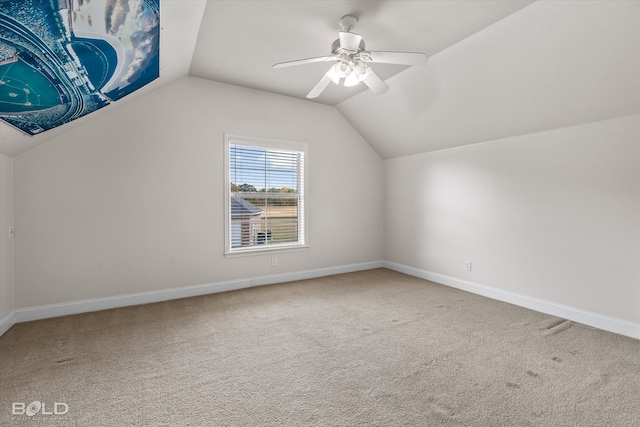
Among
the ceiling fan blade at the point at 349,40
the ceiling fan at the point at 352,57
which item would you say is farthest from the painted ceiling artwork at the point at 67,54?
the ceiling fan blade at the point at 349,40

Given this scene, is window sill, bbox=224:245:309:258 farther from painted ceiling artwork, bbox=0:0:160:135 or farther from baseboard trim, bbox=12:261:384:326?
painted ceiling artwork, bbox=0:0:160:135

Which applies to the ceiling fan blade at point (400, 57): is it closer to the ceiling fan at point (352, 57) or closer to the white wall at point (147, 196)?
the ceiling fan at point (352, 57)

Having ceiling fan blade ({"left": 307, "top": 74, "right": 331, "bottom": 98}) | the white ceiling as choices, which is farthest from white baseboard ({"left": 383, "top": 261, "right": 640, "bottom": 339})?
ceiling fan blade ({"left": 307, "top": 74, "right": 331, "bottom": 98})

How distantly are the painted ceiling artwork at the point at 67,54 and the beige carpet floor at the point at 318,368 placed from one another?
1.79 metres

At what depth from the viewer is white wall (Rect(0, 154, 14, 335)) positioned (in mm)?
2584

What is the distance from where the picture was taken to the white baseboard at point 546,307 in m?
2.62

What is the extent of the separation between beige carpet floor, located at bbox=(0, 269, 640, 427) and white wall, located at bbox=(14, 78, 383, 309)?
44 centimetres

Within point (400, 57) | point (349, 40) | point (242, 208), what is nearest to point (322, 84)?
point (349, 40)

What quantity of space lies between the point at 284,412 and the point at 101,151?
10.2ft

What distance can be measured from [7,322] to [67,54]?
2.59 meters

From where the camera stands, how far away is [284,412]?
5.44ft

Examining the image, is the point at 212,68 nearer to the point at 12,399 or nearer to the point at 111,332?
the point at 111,332

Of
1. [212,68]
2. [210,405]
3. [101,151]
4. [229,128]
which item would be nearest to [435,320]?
[210,405]
